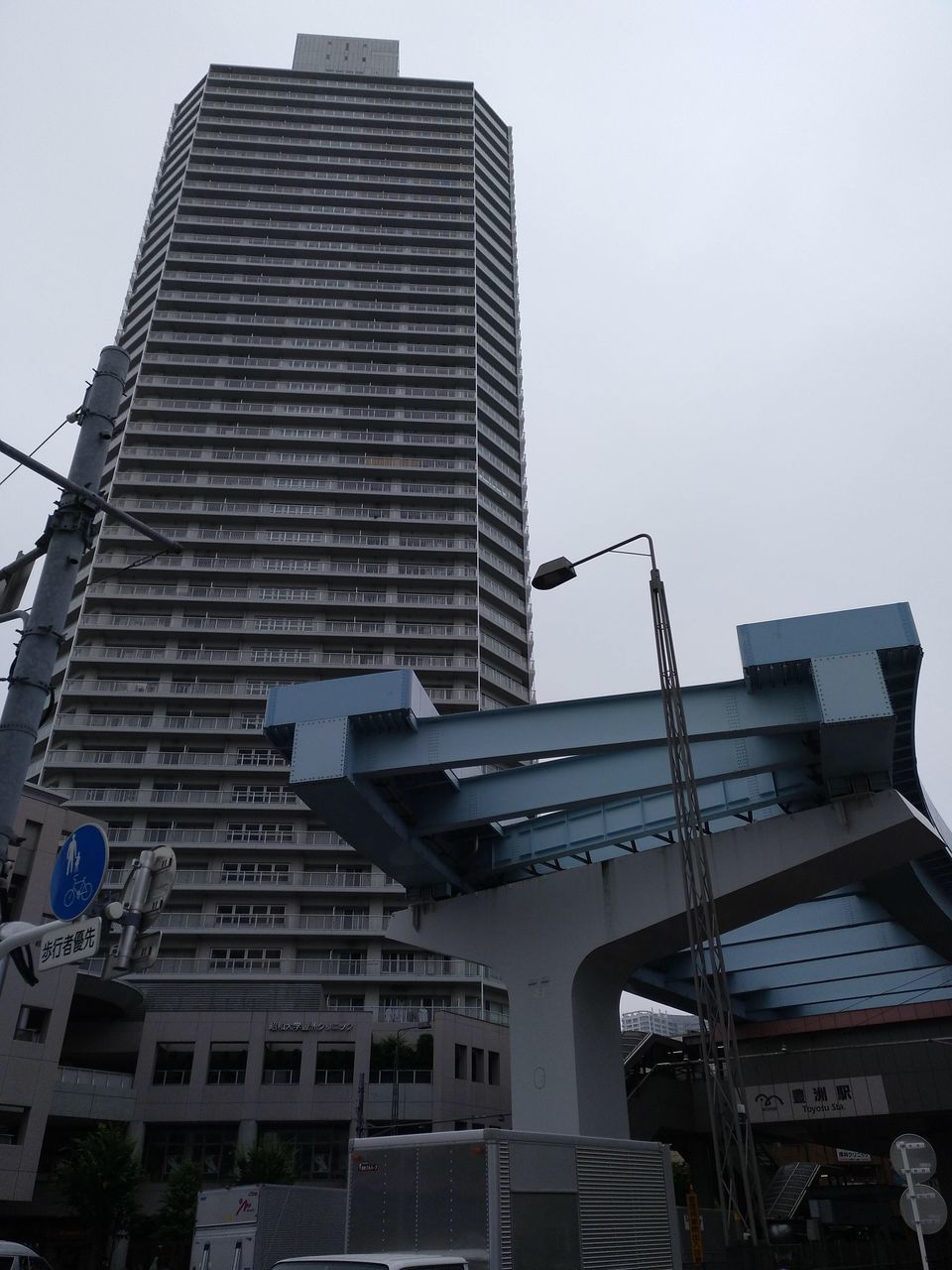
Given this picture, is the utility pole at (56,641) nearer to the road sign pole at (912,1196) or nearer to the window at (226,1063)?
the road sign pole at (912,1196)

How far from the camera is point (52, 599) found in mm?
9352

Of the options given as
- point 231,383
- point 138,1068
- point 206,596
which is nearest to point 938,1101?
point 138,1068

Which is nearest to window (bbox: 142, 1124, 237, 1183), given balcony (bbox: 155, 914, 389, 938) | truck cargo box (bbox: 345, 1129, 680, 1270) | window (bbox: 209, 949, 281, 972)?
window (bbox: 209, 949, 281, 972)

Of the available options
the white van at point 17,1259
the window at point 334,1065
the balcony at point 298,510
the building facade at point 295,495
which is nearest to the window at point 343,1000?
the building facade at point 295,495

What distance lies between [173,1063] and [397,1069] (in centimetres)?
1103

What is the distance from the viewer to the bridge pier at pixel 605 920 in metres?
20.3

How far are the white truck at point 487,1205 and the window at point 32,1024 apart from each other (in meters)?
29.3

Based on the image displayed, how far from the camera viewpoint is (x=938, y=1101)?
94.0 ft

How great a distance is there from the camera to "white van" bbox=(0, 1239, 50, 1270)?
17.2 metres

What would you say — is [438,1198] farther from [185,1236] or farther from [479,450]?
[479,450]

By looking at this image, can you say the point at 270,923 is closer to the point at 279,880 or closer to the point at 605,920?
the point at 279,880

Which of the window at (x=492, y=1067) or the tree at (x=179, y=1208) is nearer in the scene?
the tree at (x=179, y=1208)

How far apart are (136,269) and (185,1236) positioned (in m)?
78.2

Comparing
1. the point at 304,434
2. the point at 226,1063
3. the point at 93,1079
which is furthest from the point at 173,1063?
the point at 304,434
